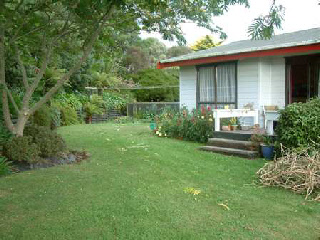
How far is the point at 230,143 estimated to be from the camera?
357 inches

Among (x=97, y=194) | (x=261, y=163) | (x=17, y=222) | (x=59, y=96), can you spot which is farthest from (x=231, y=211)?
(x=59, y=96)

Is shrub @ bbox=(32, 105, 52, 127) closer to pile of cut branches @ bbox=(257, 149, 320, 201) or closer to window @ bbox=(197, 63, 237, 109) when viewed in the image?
window @ bbox=(197, 63, 237, 109)

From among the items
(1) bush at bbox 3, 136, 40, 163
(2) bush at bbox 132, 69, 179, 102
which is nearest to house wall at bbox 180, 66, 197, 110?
(1) bush at bbox 3, 136, 40, 163

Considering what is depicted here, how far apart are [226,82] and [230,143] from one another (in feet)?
10.4

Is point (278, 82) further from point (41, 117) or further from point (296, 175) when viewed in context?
point (41, 117)

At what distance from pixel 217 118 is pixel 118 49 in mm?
3508

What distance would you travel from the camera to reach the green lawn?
389cm

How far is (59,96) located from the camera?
1795 centimetres

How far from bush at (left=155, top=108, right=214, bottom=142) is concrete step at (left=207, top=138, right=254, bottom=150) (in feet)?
2.17

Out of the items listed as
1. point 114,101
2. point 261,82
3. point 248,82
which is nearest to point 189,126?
point 248,82

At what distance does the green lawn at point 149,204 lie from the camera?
389 centimetres

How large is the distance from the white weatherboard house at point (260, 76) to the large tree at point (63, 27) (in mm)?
1811

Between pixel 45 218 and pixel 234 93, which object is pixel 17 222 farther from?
pixel 234 93

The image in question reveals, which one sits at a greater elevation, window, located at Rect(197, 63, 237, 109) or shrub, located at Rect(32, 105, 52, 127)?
window, located at Rect(197, 63, 237, 109)
